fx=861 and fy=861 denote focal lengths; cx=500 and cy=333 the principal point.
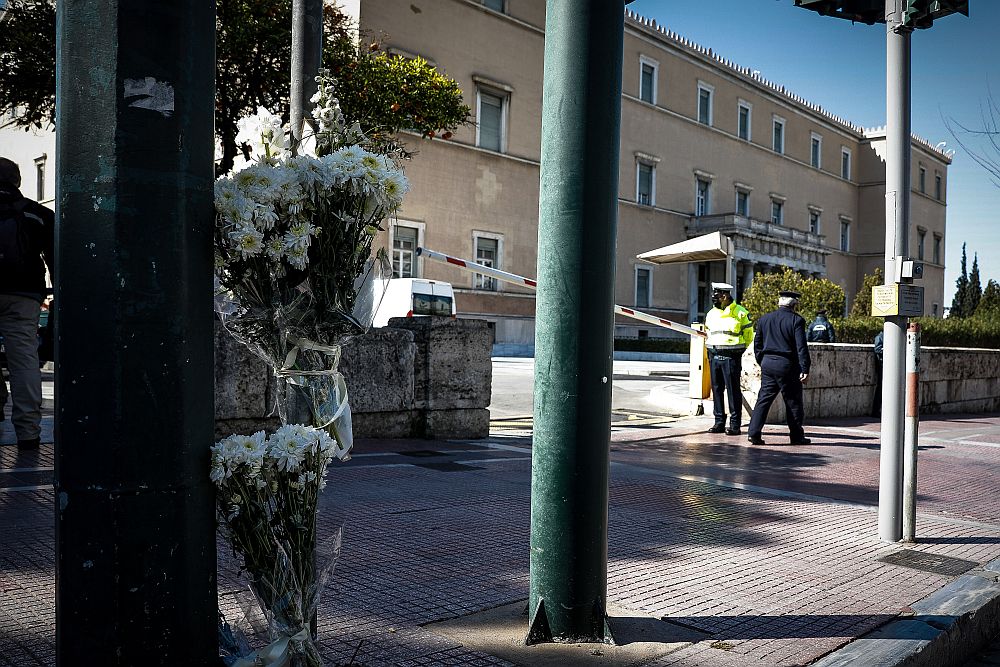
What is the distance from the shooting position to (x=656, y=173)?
39750 mm

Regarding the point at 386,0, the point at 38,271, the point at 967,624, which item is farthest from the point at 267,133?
the point at 386,0

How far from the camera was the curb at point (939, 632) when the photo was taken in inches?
126

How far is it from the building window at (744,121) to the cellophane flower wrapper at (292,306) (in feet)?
148

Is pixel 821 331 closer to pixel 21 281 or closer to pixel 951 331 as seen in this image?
pixel 951 331

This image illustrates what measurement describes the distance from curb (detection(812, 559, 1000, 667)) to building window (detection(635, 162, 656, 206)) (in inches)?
1401

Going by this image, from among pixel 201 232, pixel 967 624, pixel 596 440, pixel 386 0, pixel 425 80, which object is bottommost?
pixel 967 624

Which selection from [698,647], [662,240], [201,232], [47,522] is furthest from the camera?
[662,240]

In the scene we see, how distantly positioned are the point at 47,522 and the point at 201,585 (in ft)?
9.12

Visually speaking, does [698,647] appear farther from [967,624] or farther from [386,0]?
[386,0]

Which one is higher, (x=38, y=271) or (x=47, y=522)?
(x=38, y=271)

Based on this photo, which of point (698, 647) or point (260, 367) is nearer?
point (698, 647)

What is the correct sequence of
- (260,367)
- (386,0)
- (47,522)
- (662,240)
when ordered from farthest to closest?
(662,240) → (386,0) → (260,367) → (47,522)

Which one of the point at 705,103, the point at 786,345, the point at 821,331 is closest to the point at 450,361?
the point at 786,345

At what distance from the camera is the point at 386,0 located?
2753 cm
